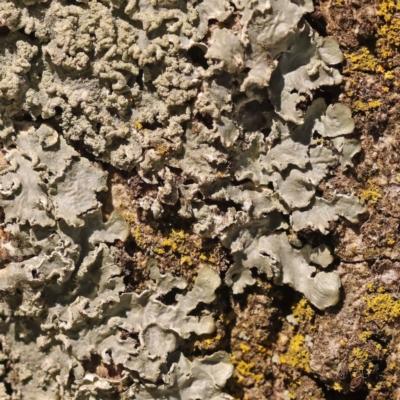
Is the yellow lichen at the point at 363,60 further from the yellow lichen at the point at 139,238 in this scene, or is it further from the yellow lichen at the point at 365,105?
the yellow lichen at the point at 139,238

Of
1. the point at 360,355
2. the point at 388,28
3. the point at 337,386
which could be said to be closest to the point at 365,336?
the point at 360,355

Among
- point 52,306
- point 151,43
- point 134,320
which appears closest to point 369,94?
point 151,43

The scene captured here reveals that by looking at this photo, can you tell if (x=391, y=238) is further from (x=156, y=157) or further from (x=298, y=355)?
(x=156, y=157)

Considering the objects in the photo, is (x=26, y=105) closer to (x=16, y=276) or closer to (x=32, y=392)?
(x=16, y=276)

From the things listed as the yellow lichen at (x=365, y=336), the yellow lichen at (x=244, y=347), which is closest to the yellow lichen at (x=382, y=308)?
the yellow lichen at (x=365, y=336)

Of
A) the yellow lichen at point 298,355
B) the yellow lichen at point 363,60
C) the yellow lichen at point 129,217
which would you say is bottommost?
the yellow lichen at point 298,355

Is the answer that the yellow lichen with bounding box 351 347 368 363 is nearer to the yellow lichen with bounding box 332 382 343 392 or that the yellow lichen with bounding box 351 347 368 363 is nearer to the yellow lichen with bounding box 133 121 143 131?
the yellow lichen with bounding box 332 382 343 392
